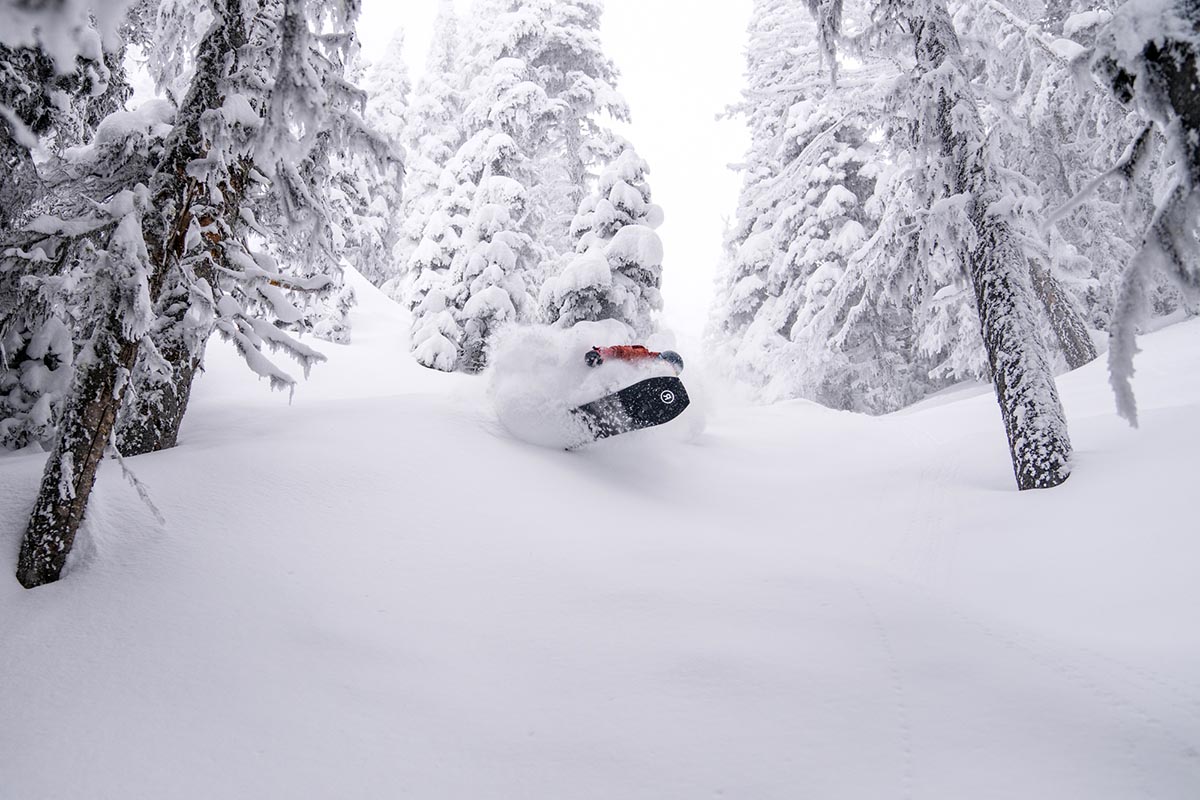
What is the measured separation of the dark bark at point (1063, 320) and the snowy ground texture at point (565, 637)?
19.5 feet

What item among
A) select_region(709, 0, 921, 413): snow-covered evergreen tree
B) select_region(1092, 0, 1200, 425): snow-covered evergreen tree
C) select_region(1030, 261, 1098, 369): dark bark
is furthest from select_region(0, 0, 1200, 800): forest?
select_region(709, 0, 921, 413): snow-covered evergreen tree

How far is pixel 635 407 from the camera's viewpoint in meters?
7.74

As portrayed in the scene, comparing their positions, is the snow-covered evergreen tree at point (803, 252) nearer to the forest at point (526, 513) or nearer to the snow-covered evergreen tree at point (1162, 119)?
the forest at point (526, 513)

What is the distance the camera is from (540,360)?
8352mm

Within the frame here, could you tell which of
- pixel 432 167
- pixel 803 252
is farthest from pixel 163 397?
pixel 432 167

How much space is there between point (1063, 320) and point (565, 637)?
13.6m

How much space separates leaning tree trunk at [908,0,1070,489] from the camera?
22.6ft

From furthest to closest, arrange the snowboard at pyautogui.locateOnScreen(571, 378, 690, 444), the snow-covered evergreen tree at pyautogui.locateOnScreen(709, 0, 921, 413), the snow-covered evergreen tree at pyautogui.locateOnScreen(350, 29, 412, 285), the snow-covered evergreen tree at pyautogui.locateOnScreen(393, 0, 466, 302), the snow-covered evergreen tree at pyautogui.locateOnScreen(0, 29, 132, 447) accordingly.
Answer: the snow-covered evergreen tree at pyautogui.locateOnScreen(350, 29, 412, 285)
the snow-covered evergreen tree at pyautogui.locateOnScreen(393, 0, 466, 302)
the snow-covered evergreen tree at pyautogui.locateOnScreen(709, 0, 921, 413)
the snowboard at pyautogui.locateOnScreen(571, 378, 690, 444)
the snow-covered evergreen tree at pyautogui.locateOnScreen(0, 29, 132, 447)

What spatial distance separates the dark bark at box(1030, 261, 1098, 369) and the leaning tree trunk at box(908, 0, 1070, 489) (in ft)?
17.4

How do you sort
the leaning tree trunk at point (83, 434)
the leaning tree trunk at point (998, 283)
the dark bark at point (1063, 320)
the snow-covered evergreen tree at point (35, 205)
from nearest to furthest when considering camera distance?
1. the leaning tree trunk at point (83, 434)
2. the snow-covered evergreen tree at point (35, 205)
3. the leaning tree trunk at point (998, 283)
4. the dark bark at point (1063, 320)

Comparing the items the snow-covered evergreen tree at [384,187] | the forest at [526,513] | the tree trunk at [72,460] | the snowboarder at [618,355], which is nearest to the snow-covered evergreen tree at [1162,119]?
the forest at [526,513]

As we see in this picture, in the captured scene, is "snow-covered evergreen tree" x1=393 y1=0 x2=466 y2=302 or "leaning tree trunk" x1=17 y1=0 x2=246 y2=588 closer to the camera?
"leaning tree trunk" x1=17 y1=0 x2=246 y2=588

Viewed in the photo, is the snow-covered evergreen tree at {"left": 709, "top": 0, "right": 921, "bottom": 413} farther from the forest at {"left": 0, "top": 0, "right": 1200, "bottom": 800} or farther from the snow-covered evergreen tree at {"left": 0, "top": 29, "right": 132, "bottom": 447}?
the snow-covered evergreen tree at {"left": 0, "top": 29, "right": 132, "bottom": 447}

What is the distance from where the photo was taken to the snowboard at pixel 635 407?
7711 mm
